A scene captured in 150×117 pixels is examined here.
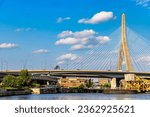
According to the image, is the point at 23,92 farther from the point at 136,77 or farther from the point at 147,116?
the point at 147,116

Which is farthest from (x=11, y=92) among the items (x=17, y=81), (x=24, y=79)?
(x=24, y=79)

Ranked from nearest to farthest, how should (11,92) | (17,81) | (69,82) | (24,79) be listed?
(11,92)
(17,81)
(24,79)
(69,82)

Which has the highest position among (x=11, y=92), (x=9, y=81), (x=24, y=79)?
(x=24, y=79)

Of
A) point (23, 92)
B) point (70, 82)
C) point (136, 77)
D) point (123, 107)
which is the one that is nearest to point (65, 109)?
point (123, 107)

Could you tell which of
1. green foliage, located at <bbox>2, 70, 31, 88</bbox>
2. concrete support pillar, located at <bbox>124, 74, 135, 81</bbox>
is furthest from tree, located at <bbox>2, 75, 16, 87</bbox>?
concrete support pillar, located at <bbox>124, 74, 135, 81</bbox>

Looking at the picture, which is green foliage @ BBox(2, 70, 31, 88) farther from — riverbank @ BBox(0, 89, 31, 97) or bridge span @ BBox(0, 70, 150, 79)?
bridge span @ BBox(0, 70, 150, 79)

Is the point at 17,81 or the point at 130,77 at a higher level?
the point at 130,77

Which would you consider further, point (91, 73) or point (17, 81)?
point (91, 73)

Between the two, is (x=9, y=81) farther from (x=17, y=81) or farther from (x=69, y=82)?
(x=69, y=82)

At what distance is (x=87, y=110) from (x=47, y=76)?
53235mm

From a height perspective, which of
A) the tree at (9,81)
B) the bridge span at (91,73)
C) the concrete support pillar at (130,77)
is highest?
the bridge span at (91,73)

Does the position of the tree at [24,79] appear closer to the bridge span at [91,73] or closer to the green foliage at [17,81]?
the green foliage at [17,81]

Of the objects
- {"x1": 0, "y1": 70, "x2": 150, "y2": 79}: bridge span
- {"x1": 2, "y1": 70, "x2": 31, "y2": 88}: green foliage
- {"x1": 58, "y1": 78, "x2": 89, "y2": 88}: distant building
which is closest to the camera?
{"x1": 2, "y1": 70, "x2": 31, "y2": 88}: green foliage

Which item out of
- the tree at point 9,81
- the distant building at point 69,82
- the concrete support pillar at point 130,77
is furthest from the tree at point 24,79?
the distant building at point 69,82
